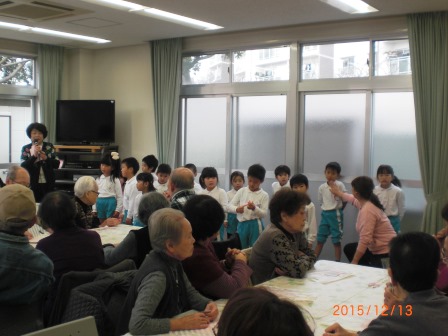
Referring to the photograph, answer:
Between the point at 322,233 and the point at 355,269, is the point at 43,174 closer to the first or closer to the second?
the point at 322,233

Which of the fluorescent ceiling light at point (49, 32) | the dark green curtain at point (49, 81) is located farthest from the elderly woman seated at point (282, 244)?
the dark green curtain at point (49, 81)

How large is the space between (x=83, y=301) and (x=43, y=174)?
3.99 metres

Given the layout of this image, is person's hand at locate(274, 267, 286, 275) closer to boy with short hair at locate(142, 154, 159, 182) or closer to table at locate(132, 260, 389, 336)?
table at locate(132, 260, 389, 336)

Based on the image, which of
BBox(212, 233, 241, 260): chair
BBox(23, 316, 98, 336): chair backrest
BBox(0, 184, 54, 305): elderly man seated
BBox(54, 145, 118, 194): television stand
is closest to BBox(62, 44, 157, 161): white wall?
BBox(54, 145, 118, 194): television stand

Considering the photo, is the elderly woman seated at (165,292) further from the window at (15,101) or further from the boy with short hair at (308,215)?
the window at (15,101)

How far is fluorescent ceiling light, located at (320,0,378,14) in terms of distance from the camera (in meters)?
5.26

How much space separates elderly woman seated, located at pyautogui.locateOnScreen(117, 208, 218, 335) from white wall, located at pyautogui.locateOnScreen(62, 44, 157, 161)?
5665mm

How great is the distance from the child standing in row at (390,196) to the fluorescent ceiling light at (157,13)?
2744 millimetres

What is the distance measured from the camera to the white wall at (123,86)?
313 inches

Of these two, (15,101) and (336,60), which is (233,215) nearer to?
(336,60)

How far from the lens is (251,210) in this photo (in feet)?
17.9

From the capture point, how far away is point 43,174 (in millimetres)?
5934

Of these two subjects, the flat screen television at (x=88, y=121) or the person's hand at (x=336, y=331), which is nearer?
the person's hand at (x=336, y=331)

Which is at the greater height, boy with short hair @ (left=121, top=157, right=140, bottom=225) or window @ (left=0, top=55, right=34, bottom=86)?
window @ (left=0, top=55, right=34, bottom=86)
